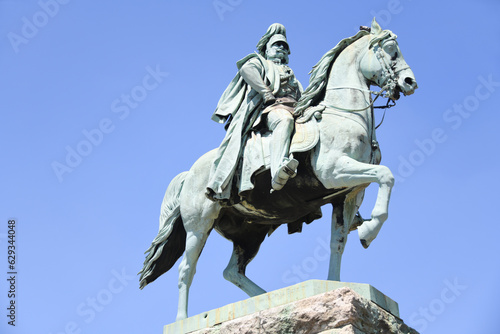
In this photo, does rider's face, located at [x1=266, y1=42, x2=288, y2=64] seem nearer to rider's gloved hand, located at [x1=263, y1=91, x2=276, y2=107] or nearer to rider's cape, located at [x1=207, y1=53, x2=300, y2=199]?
rider's cape, located at [x1=207, y1=53, x2=300, y2=199]

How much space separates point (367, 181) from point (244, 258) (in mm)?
2639

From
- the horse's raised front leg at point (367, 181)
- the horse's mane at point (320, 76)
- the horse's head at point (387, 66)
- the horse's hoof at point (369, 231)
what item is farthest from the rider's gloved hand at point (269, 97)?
the horse's hoof at point (369, 231)

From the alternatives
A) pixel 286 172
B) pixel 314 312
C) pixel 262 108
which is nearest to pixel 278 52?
pixel 262 108

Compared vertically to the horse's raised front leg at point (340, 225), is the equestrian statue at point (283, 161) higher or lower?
higher

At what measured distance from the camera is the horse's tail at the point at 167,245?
13.2 m

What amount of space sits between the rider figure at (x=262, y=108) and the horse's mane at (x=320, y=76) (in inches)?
9.1

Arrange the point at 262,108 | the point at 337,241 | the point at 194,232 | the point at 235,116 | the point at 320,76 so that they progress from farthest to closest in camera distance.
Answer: the point at 194,232 < the point at 235,116 < the point at 262,108 < the point at 320,76 < the point at 337,241

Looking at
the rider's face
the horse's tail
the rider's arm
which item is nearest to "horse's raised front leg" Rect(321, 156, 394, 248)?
the rider's arm

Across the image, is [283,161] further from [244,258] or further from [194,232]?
[244,258]

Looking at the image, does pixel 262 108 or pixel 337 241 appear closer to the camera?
pixel 337 241

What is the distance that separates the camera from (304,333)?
10453 mm

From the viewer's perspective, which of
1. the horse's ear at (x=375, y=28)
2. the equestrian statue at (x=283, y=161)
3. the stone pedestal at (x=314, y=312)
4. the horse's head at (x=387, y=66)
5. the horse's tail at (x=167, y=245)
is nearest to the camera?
the stone pedestal at (x=314, y=312)

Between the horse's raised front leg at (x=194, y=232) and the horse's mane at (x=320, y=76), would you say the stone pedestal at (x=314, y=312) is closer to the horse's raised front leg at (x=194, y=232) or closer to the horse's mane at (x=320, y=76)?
the horse's raised front leg at (x=194, y=232)

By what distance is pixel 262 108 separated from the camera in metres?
12.6
